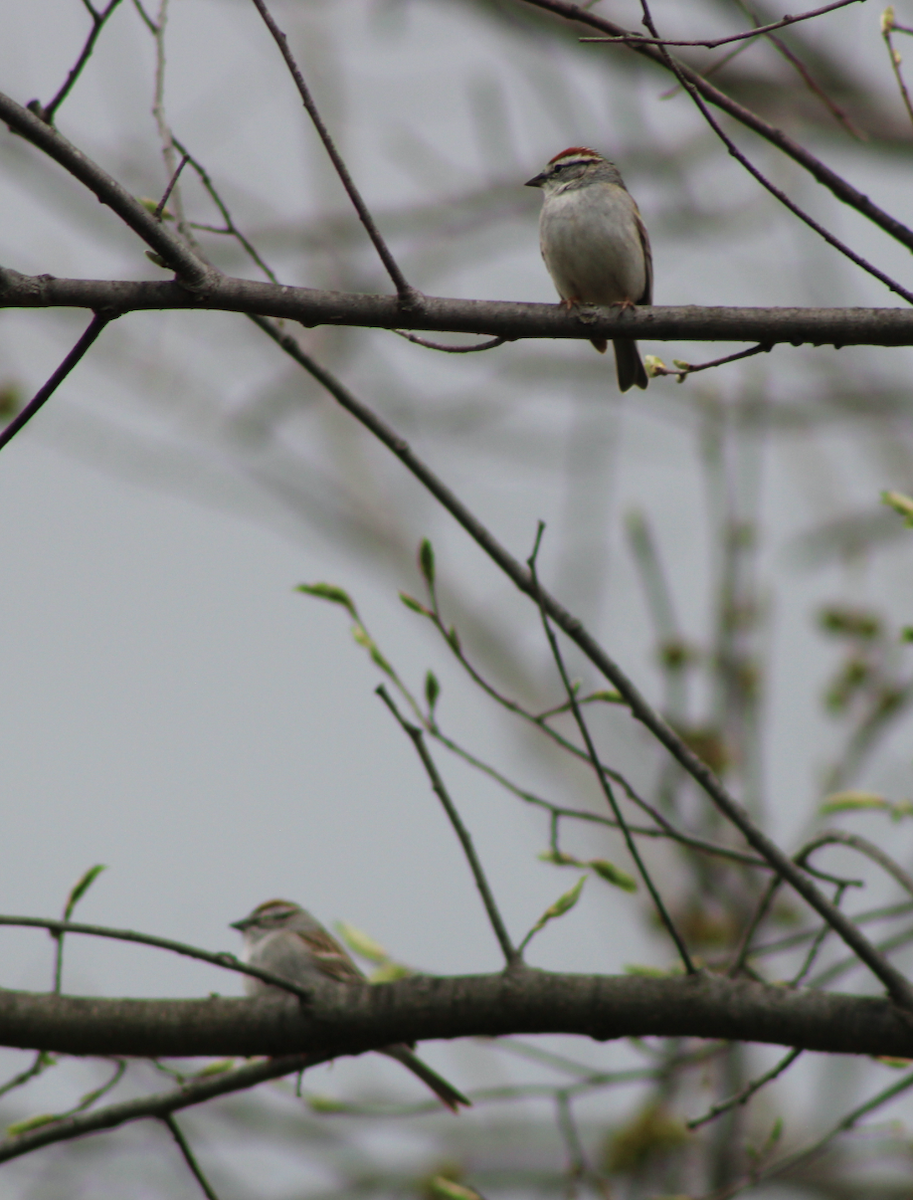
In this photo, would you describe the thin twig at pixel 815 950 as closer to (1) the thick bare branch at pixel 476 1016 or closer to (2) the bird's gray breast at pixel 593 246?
(1) the thick bare branch at pixel 476 1016

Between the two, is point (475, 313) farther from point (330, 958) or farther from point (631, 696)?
Answer: point (330, 958)

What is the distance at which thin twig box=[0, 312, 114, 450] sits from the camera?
217cm

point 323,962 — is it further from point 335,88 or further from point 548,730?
point 335,88

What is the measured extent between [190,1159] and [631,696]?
4.63 ft

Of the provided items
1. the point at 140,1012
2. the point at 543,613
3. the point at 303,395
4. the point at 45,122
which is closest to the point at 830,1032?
the point at 543,613

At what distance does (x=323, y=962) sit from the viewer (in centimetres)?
476

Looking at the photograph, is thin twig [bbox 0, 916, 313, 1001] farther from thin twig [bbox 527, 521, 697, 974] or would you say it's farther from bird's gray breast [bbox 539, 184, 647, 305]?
bird's gray breast [bbox 539, 184, 647, 305]

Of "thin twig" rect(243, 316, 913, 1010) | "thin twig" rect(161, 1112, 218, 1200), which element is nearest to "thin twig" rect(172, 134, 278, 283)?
"thin twig" rect(243, 316, 913, 1010)

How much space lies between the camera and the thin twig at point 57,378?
7.10ft

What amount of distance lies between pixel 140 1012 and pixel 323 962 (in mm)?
2163

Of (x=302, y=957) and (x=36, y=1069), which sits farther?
(x=302, y=957)

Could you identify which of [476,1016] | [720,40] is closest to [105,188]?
[720,40]

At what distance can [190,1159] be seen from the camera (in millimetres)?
2705

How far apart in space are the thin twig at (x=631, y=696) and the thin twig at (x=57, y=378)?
20.9 inches
